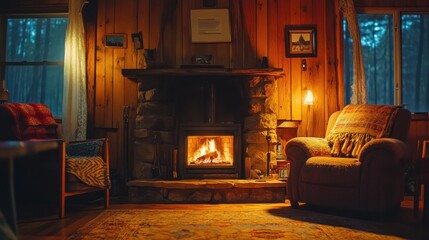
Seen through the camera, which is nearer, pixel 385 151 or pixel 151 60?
pixel 385 151

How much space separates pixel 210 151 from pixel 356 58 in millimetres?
1998

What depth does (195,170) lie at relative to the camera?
4.48m

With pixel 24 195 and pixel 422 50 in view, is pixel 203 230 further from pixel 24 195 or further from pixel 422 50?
pixel 422 50

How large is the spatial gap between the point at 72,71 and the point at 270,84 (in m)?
2.18

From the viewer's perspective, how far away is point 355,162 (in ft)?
11.3

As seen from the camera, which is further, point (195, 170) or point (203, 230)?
point (195, 170)

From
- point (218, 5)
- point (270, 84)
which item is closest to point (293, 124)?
point (270, 84)

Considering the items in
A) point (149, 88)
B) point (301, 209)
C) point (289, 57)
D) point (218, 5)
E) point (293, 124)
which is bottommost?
point (301, 209)

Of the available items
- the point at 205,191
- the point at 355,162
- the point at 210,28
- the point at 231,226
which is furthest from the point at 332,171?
the point at 210,28

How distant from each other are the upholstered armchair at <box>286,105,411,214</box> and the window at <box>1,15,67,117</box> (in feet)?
9.86

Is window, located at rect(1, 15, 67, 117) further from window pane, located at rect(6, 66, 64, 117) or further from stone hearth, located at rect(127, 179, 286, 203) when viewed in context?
stone hearth, located at rect(127, 179, 286, 203)

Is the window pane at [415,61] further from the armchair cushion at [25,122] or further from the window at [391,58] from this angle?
the armchair cushion at [25,122]

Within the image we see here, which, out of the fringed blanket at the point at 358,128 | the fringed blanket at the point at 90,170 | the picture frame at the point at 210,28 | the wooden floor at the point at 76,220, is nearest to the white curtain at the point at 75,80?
the wooden floor at the point at 76,220

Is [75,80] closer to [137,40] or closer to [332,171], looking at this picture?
[137,40]
